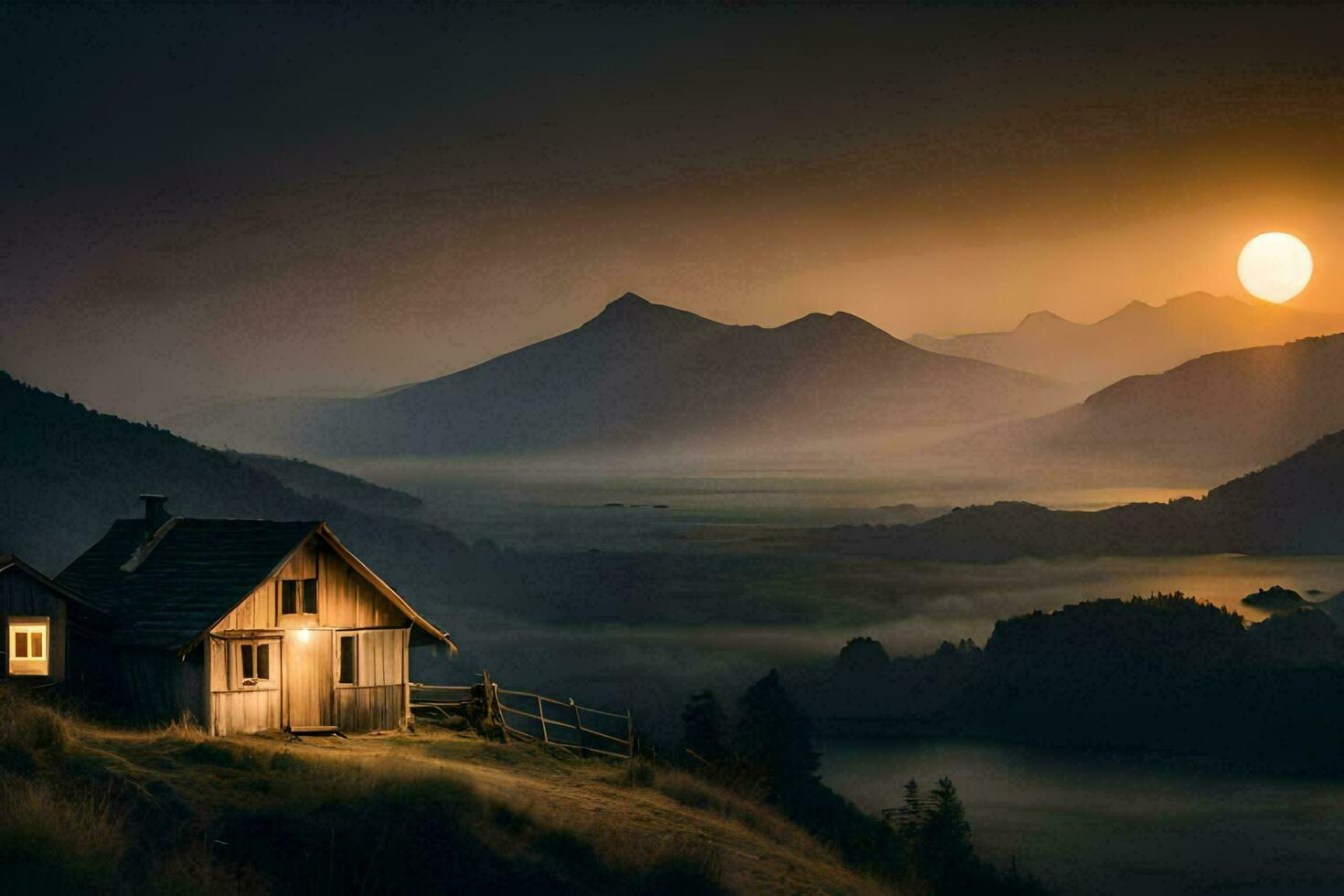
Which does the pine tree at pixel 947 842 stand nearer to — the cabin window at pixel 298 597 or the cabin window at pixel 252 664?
the cabin window at pixel 298 597

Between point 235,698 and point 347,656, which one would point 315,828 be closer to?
point 235,698

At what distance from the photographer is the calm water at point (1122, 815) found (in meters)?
117

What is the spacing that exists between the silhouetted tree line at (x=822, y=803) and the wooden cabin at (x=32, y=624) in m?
23.1

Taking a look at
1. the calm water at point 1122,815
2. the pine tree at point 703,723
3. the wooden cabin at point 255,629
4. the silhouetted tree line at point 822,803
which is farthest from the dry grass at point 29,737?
the calm water at point 1122,815

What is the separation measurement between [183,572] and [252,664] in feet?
16.5

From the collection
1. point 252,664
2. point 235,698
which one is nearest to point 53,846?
point 235,698

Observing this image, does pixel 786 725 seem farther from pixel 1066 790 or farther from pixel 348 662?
pixel 1066 790

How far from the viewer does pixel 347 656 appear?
46.9 metres

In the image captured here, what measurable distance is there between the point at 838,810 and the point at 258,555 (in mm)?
68274

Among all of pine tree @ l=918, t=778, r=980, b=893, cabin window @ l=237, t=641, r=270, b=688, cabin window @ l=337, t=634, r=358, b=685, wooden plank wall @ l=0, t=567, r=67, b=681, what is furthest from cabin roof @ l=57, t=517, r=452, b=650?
pine tree @ l=918, t=778, r=980, b=893

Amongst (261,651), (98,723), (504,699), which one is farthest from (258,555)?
(504,699)

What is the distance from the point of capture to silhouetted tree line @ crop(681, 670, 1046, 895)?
59.2 meters

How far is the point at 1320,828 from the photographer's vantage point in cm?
14625

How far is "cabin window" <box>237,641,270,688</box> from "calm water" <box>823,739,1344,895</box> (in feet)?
211
